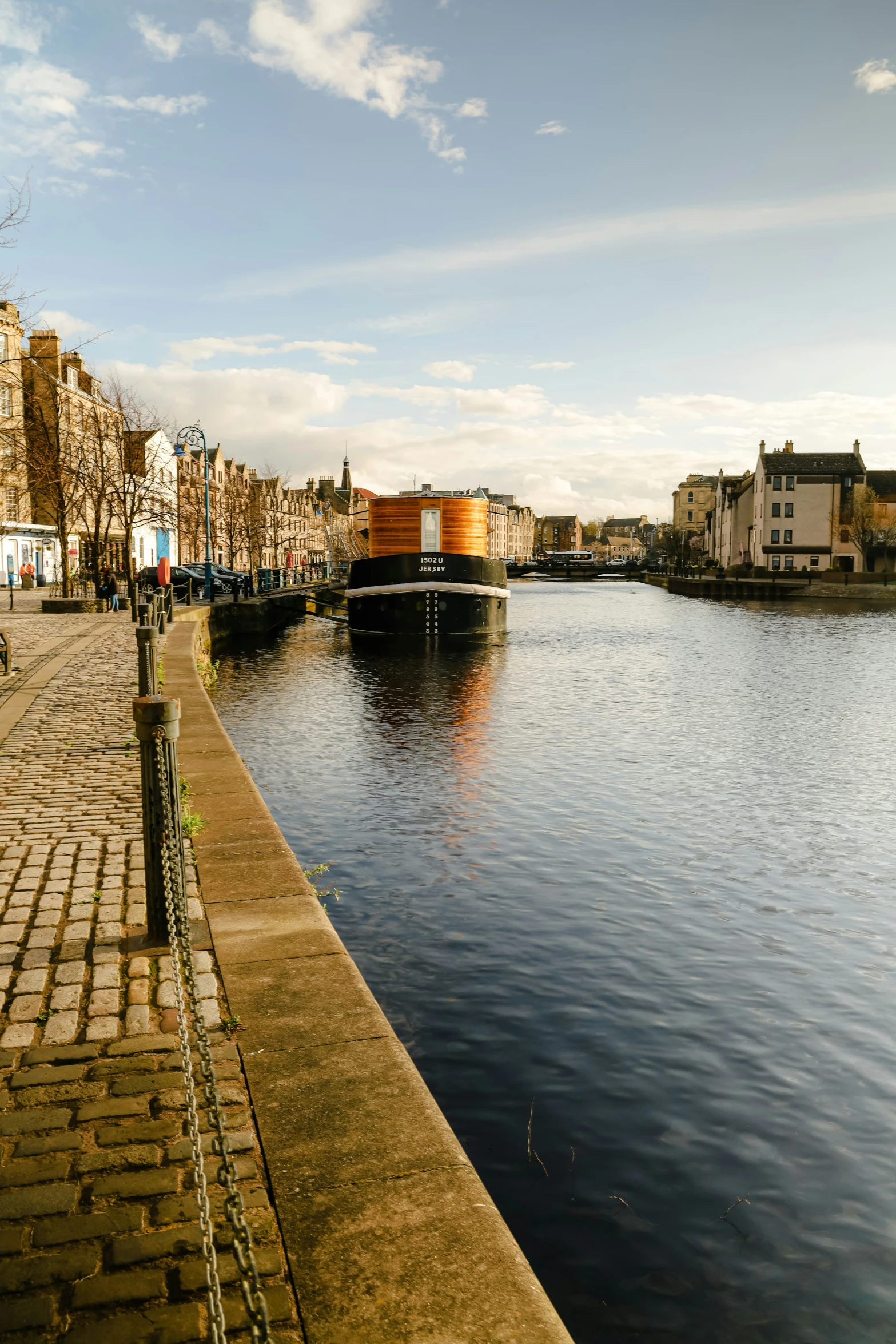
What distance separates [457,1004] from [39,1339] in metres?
4.26

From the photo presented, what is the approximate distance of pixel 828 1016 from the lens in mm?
6777

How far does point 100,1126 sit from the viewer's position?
12.0ft

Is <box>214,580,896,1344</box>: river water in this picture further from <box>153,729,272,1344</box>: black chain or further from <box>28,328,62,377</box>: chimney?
<box>28,328,62,377</box>: chimney

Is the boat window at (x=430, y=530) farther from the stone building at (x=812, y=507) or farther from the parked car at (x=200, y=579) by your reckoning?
the stone building at (x=812, y=507)

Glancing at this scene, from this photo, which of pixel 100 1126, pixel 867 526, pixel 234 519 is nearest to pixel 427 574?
pixel 100 1126

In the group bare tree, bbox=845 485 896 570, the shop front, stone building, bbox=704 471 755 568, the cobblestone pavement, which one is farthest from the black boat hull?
stone building, bbox=704 471 755 568

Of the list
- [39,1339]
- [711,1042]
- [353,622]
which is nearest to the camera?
[39,1339]

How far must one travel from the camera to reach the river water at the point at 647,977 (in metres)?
4.49

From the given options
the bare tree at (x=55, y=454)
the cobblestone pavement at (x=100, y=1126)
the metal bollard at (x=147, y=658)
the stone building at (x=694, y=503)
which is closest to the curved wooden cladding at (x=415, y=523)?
the bare tree at (x=55, y=454)

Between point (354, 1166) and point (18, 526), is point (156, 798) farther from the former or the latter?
point (18, 526)

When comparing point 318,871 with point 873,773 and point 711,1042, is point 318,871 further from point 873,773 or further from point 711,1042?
point 873,773

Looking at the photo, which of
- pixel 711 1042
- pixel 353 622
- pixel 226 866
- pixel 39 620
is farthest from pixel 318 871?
pixel 353 622

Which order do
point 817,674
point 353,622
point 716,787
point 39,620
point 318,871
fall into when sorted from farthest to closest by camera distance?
point 353,622, point 39,620, point 817,674, point 716,787, point 318,871

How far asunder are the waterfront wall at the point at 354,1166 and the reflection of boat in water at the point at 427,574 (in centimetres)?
3081
